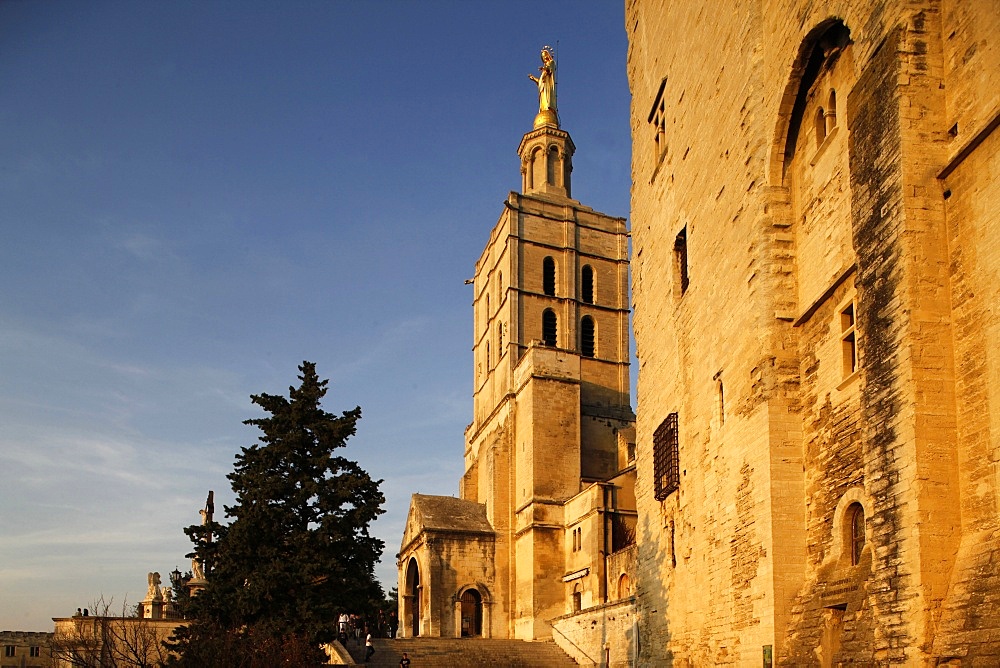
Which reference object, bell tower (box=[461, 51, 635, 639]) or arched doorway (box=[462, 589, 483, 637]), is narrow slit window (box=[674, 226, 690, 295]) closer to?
bell tower (box=[461, 51, 635, 639])

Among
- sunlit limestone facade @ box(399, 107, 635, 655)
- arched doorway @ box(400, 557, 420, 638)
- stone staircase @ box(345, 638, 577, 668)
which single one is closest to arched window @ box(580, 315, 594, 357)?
sunlit limestone facade @ box(399, 107, 635, 655)

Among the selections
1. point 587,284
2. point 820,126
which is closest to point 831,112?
point 820,126

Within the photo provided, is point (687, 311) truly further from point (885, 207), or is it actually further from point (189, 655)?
point (189, 655)

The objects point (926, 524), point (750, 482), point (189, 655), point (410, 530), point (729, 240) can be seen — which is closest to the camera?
point (926, 524)

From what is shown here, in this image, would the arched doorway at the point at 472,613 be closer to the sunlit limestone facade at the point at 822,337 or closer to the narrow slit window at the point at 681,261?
the sunlit limestone facade at the point at 822,337

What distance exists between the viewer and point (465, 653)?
30281 mm

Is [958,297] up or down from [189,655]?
up

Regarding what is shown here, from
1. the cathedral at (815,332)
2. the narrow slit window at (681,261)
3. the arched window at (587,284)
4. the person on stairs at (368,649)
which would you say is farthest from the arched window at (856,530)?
the arched window at (587,284)

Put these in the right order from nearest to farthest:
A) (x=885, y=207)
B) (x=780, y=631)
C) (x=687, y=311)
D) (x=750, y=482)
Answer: (x=885, y=207) < (x=780, y=631) < (x=750, y=482) < (x=687, y=311)

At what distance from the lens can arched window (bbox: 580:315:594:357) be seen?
44.5 meters

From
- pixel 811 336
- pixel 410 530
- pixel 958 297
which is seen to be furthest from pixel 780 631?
pixel 410 530

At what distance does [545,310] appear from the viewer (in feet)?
147

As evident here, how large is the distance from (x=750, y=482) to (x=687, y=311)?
176 inches

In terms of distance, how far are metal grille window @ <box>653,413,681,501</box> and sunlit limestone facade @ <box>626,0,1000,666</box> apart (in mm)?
79
